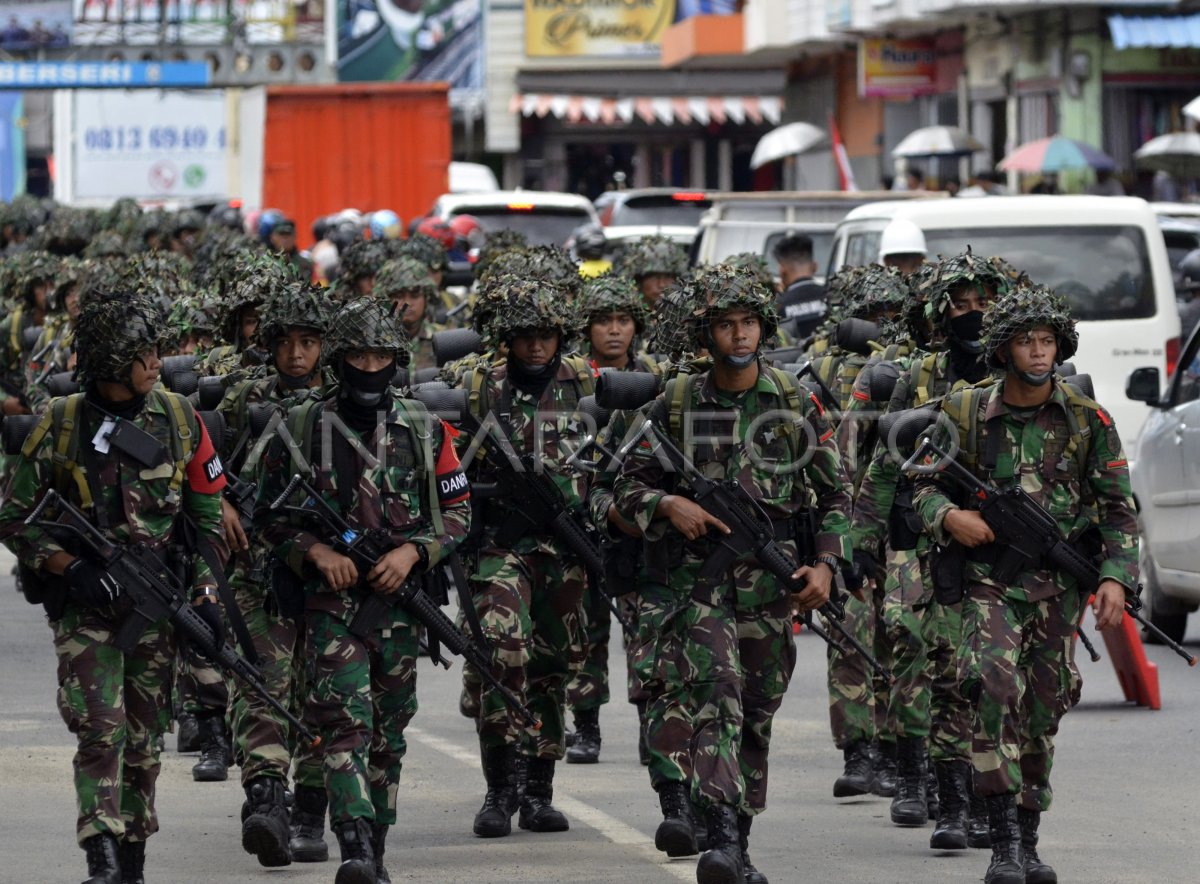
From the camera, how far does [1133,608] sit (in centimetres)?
825

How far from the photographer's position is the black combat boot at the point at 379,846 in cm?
775

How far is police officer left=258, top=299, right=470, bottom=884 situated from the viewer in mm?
7828

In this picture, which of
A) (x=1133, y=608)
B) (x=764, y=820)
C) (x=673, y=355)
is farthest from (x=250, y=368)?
(x=1133, y=608)

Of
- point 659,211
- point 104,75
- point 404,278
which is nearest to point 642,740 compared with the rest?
point 404,278

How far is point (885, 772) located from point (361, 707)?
263cm

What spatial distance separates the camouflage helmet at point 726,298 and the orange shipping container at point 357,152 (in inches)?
913

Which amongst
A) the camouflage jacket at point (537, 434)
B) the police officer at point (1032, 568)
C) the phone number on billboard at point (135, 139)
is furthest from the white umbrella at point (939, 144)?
the police officer at point (1032, 568)

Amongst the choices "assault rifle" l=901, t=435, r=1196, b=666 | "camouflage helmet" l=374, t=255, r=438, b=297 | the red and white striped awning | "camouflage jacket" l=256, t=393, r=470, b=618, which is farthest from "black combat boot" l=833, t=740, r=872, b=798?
the red and white striped awning

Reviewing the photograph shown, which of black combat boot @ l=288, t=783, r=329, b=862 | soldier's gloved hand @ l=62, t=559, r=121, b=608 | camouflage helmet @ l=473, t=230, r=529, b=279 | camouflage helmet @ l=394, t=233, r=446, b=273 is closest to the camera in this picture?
soldier's gloved hand @ l=62, t=559, r=121, b=608

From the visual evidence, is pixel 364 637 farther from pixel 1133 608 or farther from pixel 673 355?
pixel 1133 608

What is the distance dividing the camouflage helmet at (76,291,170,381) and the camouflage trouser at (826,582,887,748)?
3089 mm

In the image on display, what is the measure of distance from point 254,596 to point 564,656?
1.08 meters

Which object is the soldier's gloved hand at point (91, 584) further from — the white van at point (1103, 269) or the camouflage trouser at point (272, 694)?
the white van at point (1103, 269)

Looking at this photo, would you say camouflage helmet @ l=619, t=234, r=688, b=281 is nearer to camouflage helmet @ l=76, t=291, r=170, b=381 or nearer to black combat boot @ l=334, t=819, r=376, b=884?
camouflage helmet @ l=76, t=291, r=170, b=381
